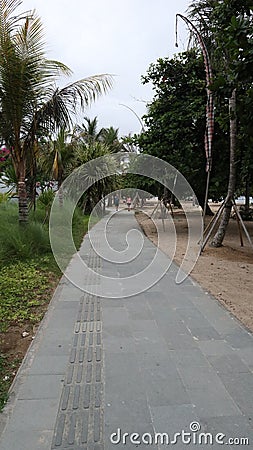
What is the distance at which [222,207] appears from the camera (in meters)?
7.48

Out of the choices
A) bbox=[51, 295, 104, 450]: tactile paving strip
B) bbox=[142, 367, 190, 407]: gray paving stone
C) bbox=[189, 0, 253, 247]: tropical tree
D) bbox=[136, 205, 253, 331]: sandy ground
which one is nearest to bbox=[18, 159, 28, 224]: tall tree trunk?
bbox=[136, 205, 253, 331]: sandy ground

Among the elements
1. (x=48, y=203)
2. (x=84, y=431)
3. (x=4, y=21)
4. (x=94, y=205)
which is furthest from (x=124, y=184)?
(x=84, y=431)

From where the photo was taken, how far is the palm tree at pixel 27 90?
6.69 m

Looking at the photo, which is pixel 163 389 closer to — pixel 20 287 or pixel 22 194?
pixel 20 287

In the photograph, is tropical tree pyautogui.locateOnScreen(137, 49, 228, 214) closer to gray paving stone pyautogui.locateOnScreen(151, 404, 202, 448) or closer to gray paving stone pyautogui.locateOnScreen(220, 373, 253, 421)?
gray paving stone pyautogui.locateOnScreen(220, 373, 253, 421)

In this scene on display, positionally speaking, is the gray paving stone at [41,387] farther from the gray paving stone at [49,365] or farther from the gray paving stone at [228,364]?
the gray paving stone at [228,364]

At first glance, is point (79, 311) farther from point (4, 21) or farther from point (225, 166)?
point (225, 166)

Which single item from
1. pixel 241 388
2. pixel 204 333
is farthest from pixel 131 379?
pixel 204 333

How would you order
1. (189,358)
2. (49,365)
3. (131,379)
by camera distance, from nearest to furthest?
(131,379)
(49,365)
(189,358)

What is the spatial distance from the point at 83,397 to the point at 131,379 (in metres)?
0.38

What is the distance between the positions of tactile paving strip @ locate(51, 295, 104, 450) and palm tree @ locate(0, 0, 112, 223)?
5.03 meters

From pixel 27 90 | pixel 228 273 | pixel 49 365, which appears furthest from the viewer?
pixel 27 90

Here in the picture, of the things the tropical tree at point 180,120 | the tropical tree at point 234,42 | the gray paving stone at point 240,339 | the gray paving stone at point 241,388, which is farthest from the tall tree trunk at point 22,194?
the gray paving stone at point 241,388

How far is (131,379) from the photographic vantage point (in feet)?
8.36
